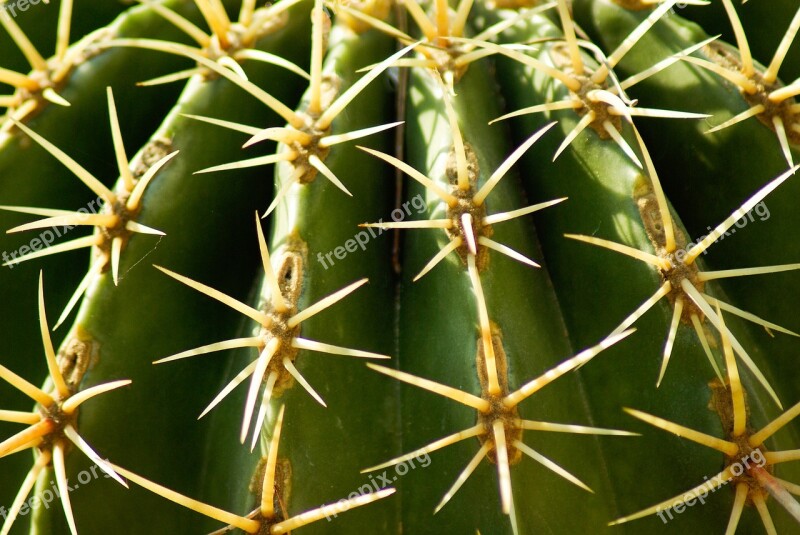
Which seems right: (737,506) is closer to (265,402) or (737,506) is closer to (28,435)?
(265,402)

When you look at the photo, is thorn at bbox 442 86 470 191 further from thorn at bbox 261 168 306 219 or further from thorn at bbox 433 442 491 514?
thorn at bbox 433 442 491 514

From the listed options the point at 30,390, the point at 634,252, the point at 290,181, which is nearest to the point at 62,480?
the point at 30,390

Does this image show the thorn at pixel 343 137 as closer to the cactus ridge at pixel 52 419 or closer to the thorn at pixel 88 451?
the cactus ridge at pixel 52 419

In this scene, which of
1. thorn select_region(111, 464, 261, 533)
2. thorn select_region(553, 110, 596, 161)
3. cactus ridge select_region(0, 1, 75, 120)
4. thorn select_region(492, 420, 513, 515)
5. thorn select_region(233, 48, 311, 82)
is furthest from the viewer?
cactus ridge select_region(0, 1, 75, 120)

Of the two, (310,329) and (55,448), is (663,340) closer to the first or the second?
(310,329)

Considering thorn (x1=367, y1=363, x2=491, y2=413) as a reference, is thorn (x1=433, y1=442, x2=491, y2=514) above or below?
below

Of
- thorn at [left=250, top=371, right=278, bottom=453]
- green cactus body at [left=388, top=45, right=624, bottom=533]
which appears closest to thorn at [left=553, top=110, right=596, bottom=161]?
green cactus body at [left=388, top=45, right=624, bottom=533]

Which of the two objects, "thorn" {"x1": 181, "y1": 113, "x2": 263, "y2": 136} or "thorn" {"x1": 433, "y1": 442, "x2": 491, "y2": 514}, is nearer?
"thorn" {"x1": 433, "y1": 442, "x2": 491, "y2": 514}

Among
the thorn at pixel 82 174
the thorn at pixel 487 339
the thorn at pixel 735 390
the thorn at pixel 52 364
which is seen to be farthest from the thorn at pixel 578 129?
the thorn at pixel 52 364

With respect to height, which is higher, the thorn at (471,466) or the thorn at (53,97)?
the thorn at (53,97)
